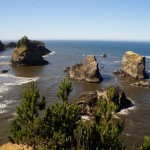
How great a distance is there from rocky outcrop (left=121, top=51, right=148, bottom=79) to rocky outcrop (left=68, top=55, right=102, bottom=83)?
640 inches

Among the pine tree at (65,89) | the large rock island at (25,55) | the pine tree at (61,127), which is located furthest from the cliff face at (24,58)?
the pine tree at (61,127)

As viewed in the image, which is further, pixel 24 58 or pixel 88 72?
pixel 24 58

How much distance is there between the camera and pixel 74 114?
4375 cm

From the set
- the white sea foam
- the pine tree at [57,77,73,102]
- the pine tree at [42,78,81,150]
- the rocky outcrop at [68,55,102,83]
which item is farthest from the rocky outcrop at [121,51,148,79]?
the pine tree at [42,78,81,150]

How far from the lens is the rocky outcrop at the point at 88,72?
4368 inches

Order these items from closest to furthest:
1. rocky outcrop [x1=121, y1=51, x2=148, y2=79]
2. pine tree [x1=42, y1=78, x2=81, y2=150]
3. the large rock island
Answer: pine tree [x1=42, y1=78, x2=81, y2=150] → rocky outcrop [x1=121, y1=51, x2=148, y2=79] → the large rock island

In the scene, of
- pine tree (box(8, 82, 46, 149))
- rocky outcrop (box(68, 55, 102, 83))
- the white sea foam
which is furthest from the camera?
rocky outcrop (box(68, 55, 102, 83))

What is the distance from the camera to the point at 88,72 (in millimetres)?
111875

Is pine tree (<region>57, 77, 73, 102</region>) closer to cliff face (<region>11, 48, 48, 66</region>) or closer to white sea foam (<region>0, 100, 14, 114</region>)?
white sea foam (<region>0, 100, 14, 114</region>)

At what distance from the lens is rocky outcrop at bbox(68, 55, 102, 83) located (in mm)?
110938

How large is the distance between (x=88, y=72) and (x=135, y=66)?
20.8 metres

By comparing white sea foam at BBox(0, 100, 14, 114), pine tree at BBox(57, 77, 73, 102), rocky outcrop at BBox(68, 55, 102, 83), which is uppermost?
pine tree at BBox(57, 77, 73, 102)

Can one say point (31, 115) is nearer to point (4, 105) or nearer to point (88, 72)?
point (4, 105)

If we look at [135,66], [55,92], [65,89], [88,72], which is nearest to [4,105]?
[55,92]
